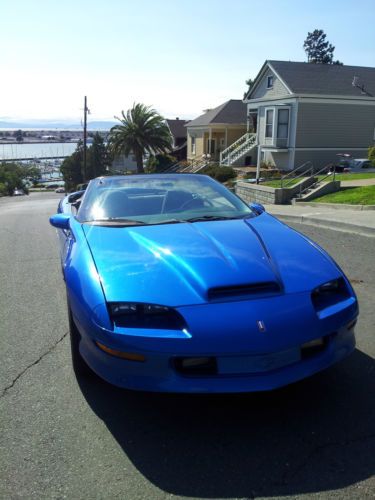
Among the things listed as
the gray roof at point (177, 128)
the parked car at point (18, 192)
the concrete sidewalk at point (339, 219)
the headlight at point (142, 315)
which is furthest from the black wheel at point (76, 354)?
the parked car at point (18, 192)

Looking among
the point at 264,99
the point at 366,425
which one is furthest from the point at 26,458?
the point at 264,99

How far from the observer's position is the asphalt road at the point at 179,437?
211cm

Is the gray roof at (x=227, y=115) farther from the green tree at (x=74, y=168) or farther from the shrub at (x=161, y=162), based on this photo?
the green tree at (x=74, y=168)

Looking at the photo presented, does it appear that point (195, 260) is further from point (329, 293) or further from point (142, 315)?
point (329, 293)

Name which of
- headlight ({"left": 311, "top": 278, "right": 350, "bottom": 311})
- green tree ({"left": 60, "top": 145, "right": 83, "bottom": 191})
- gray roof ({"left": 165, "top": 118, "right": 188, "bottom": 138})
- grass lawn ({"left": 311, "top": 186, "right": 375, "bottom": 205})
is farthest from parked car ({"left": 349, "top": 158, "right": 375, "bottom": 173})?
green tree ({"left": 60, "top": 145, "right": 83, "bottom": 191})

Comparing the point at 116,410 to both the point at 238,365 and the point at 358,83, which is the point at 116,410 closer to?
the point at 238,365

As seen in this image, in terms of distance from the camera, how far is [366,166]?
72.4ft

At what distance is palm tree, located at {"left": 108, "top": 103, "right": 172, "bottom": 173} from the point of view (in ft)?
129

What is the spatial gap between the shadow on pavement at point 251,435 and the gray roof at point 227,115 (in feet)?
118

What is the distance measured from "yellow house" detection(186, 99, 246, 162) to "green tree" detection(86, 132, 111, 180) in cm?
3188

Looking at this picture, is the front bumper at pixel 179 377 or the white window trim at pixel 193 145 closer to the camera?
the front bumper at pixel 179 377

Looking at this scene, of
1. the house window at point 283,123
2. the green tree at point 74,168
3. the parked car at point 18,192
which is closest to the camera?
the house window at point 283,123

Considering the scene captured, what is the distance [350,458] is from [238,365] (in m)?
0.74

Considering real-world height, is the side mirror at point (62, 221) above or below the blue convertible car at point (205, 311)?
above
